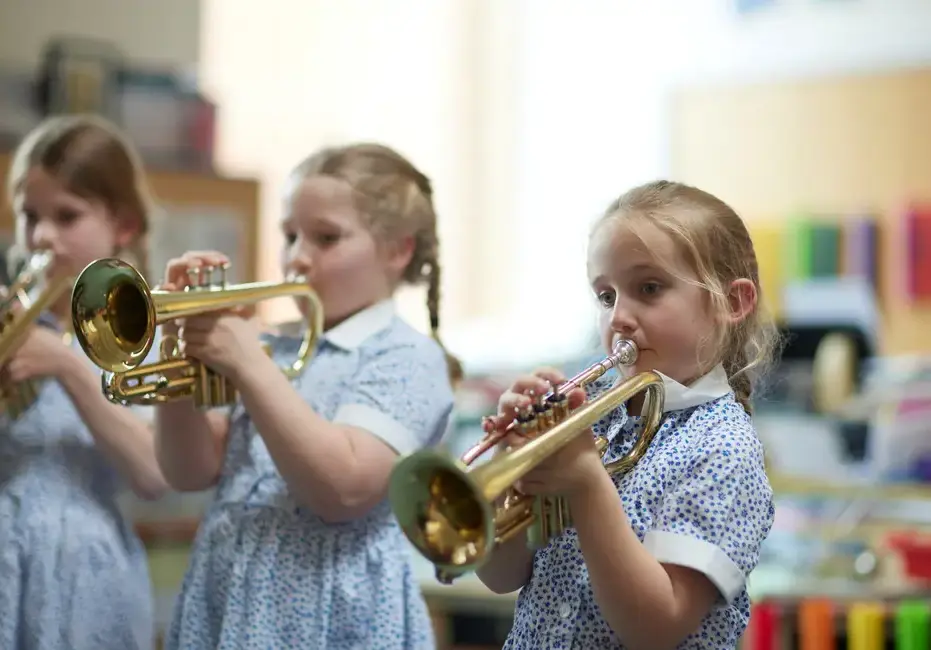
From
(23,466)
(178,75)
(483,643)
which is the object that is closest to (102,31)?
(178,75)

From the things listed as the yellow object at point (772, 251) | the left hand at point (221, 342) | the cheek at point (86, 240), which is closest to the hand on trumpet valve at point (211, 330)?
A: the left hand at point (221, 342)

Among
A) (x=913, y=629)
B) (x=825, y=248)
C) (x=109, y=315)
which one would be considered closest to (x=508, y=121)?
(x=825, y=248)

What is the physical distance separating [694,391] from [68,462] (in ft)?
2.98

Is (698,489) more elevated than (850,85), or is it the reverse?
(850,85)

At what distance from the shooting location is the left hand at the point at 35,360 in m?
1.57

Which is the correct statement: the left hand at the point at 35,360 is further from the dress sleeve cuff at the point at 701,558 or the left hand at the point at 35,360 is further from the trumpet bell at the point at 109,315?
the dress sleeve cuff at the point at 701,558

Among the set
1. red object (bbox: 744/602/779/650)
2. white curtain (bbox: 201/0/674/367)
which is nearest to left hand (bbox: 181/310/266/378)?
red object (bbox: 744/602/779/650)

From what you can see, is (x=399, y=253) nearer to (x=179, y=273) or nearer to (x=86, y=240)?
(x=179, y=273)

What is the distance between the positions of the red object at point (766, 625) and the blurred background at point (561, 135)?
646 mm

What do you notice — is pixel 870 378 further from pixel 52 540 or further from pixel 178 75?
pixel 52 540

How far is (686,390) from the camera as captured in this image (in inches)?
44.8

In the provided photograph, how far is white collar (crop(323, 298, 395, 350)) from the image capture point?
1513 mm

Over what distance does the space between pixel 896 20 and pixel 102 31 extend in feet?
8.58

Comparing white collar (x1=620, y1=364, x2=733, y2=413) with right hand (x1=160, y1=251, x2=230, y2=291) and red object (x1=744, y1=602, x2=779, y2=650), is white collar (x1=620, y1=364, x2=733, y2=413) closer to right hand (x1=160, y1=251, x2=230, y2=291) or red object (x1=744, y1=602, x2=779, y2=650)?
right hand (x1=160, y1=251, x2=230, y2=291)
